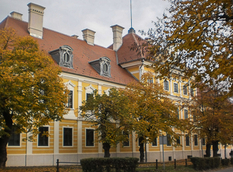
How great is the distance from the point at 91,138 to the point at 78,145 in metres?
2.02

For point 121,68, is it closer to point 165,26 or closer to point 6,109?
point 6,109

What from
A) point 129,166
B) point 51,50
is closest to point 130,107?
point 129,166

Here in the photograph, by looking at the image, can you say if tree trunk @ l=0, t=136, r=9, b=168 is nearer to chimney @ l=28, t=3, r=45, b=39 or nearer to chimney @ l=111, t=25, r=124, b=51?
chimney @ l=28, t=3, r=45, b=39

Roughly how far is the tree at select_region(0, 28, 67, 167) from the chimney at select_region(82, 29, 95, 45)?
19.5 metres

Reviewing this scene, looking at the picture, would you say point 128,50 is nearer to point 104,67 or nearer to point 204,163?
point 104,67

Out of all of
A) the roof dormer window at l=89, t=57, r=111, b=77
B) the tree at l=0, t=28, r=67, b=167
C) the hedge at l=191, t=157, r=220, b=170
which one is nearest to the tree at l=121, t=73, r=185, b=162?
the hedge at l=191, t=157, r=220, b=170

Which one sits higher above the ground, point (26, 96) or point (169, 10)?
point (169, 10)

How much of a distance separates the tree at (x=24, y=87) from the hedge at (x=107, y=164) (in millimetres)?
3896

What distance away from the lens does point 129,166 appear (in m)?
16.6

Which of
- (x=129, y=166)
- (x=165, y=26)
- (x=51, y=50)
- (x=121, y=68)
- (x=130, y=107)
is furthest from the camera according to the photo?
(x=121, y=68)

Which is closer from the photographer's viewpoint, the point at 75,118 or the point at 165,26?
the point at 165,26

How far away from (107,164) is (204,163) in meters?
10.1

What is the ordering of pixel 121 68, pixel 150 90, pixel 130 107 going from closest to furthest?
pixel 130 107
pixel 150 90
pixel 121 68

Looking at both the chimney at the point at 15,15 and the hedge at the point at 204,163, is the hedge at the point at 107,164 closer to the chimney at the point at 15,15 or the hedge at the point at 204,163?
the hedge at the point at 204,163
